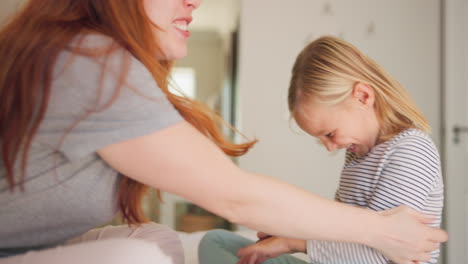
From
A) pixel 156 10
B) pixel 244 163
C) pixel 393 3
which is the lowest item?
pixel 244 163

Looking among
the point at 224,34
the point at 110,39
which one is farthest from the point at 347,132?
the point at 224,34

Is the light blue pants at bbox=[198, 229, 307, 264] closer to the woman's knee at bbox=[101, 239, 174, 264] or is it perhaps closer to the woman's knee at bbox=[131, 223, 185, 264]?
the woman's knee at bbox=[131, 223, 185, 264]

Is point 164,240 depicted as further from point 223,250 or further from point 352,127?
point 352,127

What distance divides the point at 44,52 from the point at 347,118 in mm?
744

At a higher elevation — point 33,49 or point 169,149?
point 33,49

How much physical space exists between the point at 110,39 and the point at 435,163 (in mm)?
779

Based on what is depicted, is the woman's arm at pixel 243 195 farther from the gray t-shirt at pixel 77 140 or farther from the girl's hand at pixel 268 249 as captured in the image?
the girl's hand at pixel 268 249

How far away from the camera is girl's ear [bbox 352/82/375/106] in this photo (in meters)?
1.05

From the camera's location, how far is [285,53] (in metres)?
2.74

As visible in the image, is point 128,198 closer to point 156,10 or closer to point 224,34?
point 156,10

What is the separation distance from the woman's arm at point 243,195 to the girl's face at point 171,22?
318 millimetres

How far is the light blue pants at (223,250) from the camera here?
1.05 metres

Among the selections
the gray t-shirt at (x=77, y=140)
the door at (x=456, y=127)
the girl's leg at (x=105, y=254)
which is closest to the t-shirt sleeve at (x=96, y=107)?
the gray t-shirt at (x=77, y=140)

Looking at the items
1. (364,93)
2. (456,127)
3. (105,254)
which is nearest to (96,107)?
(105,254)
